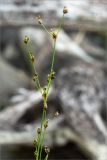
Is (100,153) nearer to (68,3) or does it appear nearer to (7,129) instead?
(7,129)

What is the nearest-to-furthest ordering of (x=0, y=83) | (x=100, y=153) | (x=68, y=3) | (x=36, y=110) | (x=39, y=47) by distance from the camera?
1. (x=100, y=153)
2. (x=68, y=3)
3. (x=36, y=110)
4. (x=0, y=83)
5. (x=39, y=47)

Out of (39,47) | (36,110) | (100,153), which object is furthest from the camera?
(39,47)

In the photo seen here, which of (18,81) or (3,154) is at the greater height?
(18,81)

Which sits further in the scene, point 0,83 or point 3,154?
point 0,83

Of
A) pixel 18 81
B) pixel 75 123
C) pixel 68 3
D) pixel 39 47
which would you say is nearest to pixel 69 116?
pixel 75 123

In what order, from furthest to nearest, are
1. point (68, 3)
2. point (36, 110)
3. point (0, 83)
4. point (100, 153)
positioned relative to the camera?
point (0, 83) → point (36, 110) → point (68, 3) → point (100, 153)

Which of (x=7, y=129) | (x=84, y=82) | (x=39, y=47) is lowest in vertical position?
(x=7, y=129)

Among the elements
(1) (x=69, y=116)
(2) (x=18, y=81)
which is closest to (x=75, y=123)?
(1) (x=69, y=116)

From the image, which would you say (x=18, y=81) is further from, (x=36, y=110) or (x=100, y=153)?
(x=100, y=153)

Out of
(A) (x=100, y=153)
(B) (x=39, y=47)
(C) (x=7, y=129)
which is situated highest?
(B) (x=39, y=47)
